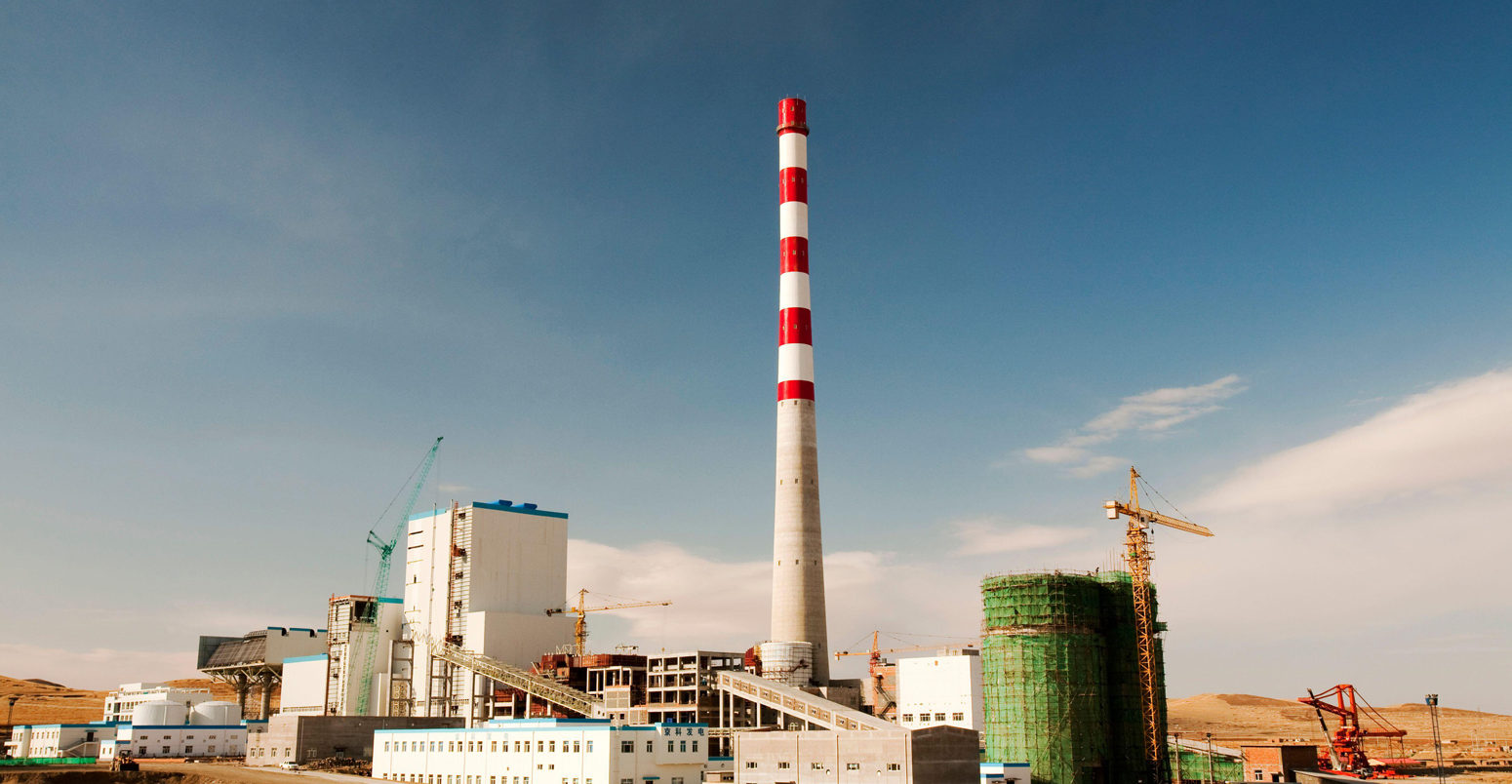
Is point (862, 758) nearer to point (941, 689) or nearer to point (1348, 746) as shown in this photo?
point (941, 689)

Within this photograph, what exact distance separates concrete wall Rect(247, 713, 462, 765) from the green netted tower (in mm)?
51017

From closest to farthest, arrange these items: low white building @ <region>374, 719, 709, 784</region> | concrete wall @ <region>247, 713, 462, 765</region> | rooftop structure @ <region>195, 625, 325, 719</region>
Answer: low white building @ <region>374, 719, 709, 784</region> → concrete wall @ <region>247, 713, 462, 765</region> → rooftop structure @ <region>195, 625, 325, 719</region>

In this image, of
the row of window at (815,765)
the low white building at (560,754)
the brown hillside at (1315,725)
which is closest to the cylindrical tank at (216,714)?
the low white building at (560,754)

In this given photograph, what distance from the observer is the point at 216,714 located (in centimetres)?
12388

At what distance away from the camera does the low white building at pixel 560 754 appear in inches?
2820

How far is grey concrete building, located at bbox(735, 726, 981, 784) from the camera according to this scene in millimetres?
65938

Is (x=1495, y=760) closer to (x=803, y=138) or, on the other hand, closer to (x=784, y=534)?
(x=784, y=534)

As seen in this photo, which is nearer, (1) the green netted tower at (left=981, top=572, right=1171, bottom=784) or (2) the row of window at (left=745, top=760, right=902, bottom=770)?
(2) the row of window at (left=745, top=760, right=902, bottom=770)

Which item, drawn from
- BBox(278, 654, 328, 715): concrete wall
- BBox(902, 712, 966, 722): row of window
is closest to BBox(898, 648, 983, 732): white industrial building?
BBox(902, 712, 966, 722): row of window

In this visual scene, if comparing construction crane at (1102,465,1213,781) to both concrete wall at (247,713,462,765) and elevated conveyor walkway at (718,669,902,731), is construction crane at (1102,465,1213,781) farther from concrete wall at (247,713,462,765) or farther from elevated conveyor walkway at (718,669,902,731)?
concrete wall at (247,713,462,765)

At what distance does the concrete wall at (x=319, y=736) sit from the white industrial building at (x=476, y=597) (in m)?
9.34

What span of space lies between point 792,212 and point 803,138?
27.2 ft

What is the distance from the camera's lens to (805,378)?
95.6 meters

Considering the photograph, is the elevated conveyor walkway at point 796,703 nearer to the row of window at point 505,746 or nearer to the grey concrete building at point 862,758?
the grey concrete building at point 862,758
